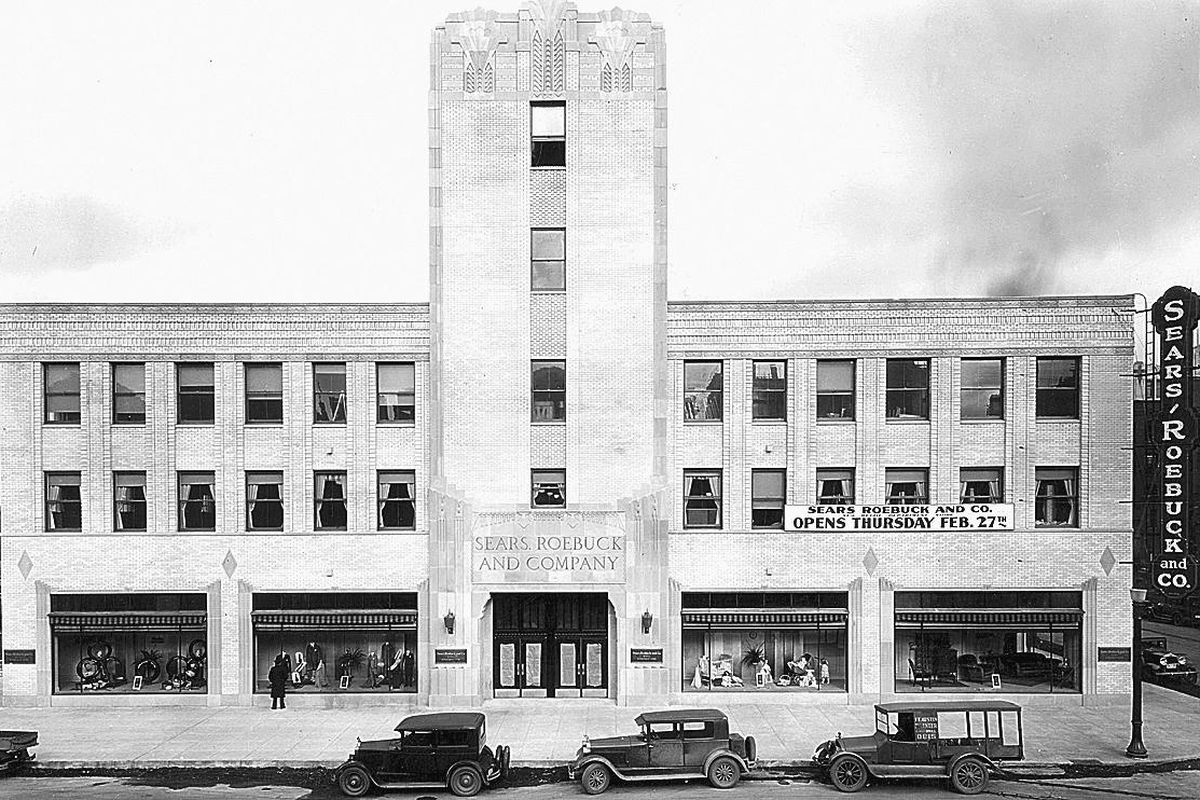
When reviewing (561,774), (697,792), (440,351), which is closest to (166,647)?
(440,351)

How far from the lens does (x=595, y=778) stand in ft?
61.7

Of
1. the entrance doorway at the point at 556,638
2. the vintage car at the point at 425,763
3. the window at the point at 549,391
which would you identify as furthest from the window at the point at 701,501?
the vintage car at the point at 425,763

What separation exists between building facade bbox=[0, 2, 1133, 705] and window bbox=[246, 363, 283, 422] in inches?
6.8

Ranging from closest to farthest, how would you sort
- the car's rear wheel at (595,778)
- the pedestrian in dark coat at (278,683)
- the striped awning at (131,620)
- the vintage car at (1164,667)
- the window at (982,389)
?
the car's rear wheel at (595,778) < the pedestrian in dark coat at (278,683) < the striped awning at (131,620) < the window at (982,389) < the vintage car at (1164,667)

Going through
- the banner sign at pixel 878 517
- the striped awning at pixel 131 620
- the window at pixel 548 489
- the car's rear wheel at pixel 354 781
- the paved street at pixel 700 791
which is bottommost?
the paved street at pixel 700 791

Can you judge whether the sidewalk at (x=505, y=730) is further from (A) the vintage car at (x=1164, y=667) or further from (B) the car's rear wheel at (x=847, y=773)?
(A) the vintage car at (x=1164, y=667)

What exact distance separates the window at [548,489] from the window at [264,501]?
7.66m

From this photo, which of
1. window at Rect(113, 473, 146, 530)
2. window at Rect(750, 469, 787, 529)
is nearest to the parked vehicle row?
window at Rect(750, 469, 787, 529)

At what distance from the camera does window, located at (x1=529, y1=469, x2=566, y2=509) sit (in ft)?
85.3

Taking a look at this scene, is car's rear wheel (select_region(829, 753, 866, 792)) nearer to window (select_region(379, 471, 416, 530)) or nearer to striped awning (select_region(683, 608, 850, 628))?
striped awning (select_region(683, 608, 850, 628))

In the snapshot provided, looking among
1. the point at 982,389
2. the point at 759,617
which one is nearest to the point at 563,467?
the point at 759,617

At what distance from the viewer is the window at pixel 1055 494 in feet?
85.8

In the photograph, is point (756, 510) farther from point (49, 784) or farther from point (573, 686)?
point (49, 784)

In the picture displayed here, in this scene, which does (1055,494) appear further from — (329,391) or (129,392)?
(129,392)
